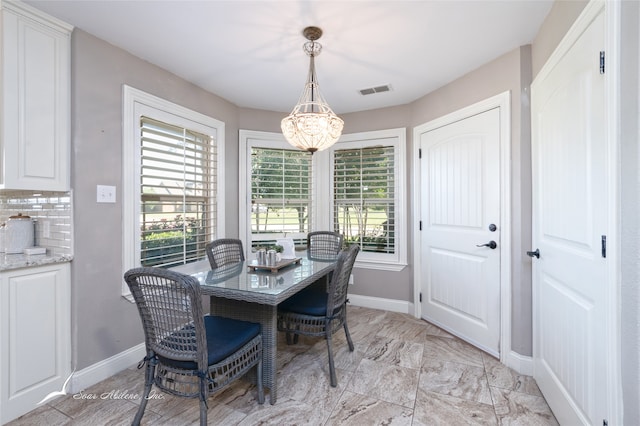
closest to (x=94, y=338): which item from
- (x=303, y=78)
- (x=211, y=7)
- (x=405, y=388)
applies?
(x=405, y=388)

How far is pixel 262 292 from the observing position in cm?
166

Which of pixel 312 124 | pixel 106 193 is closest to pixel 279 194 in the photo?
pixel 312 124

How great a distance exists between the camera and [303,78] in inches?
111

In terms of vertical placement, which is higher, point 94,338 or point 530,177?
point 530,177

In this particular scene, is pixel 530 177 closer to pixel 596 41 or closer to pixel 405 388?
pixel 596 41

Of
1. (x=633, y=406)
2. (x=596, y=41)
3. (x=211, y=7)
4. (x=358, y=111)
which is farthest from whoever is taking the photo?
(x=358, y=111)

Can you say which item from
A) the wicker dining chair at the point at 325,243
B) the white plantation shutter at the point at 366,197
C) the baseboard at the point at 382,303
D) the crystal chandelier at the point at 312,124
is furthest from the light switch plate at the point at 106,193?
the baseboard at the point at 382,303

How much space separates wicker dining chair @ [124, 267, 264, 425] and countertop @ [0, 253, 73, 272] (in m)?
0.88

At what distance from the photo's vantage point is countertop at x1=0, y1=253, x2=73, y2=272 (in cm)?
173

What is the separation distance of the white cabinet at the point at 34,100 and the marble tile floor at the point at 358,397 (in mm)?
1438

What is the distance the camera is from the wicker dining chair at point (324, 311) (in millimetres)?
2078

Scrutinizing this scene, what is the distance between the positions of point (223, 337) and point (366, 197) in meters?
2.47

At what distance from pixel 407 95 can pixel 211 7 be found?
2.15 metres

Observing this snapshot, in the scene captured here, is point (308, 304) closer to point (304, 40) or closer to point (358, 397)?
point (358, 397)
